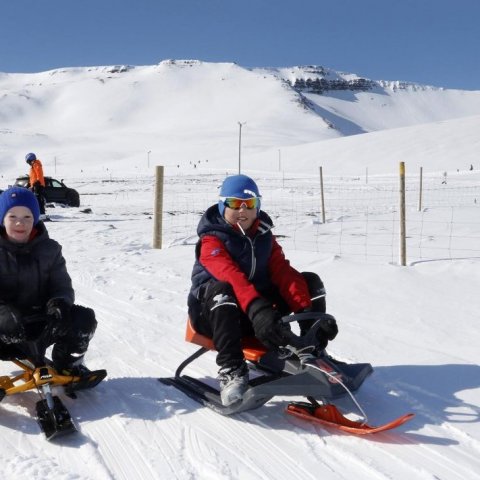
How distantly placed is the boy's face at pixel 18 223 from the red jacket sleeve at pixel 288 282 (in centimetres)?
163

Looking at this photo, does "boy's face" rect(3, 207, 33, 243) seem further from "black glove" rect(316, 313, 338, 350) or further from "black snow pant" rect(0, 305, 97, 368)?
"black glove" rect(316, 313, 338, 350)

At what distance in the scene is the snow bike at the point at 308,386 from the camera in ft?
10.1

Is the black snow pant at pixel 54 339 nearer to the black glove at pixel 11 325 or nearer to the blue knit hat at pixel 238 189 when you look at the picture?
the black glove at pixel 11 325

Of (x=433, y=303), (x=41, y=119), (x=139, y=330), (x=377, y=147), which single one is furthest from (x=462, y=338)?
(x=41, y=119)

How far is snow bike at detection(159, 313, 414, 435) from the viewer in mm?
3076

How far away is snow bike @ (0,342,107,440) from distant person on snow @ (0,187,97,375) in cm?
3

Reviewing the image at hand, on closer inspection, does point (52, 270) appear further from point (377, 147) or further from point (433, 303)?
point (377, 147)

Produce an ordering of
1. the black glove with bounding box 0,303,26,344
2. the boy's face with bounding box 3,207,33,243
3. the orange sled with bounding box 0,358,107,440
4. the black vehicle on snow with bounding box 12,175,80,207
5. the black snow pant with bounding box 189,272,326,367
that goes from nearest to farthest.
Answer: the orange sled with bounding box 0,358,107,440, the black glove with bounding box 0,303,26,344, the black snow pant with bounding box 189,272,326,367, the boy's face with bounding box 3,207,33,243, the black vehicle on snow with bounding box 12,175,80,207

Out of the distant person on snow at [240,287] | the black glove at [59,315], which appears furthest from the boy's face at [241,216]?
the black glove at [59,315]

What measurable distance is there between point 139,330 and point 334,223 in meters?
9.39

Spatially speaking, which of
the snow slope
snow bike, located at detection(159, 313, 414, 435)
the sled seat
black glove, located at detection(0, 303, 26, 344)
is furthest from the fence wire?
black glove, located at detection(0, 303, 26, 344)

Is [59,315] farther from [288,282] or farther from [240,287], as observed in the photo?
[288,282]

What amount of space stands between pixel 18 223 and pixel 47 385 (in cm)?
103

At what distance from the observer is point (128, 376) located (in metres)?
3.95
